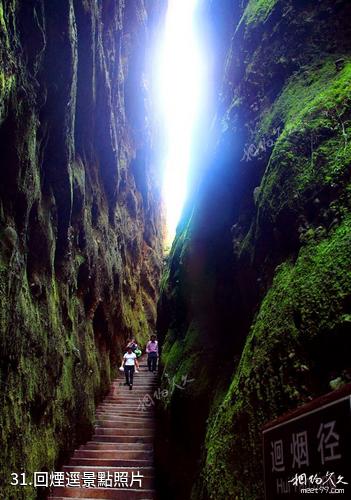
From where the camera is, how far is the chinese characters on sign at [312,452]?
5.11 ft

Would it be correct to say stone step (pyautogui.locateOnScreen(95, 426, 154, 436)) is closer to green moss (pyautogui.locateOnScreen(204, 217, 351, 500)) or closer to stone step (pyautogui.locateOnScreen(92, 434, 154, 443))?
stone step (pyautogui.locateOnScreen(92, 434, 154, 443))

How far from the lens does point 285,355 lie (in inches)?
136

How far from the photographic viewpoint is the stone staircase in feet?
23.6

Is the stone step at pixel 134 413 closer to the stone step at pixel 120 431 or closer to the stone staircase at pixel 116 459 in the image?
the stone staircase at pixel 116 459

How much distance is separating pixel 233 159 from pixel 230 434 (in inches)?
194

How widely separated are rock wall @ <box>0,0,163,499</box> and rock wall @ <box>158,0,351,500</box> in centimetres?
238

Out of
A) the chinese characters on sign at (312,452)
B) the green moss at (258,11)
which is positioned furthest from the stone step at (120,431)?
the green moss at (258,11)

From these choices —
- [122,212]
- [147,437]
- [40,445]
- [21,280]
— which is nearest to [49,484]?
[40,445]

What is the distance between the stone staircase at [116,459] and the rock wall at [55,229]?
20.2 inches

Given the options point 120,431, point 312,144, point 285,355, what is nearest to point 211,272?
point 312,144

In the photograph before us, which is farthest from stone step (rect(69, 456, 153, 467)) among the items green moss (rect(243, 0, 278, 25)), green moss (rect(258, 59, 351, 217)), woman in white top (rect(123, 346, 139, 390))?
green moss (rect(243, 0, 278, 25))

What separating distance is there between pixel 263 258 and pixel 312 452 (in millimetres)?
3316

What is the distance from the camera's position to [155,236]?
30.0 m

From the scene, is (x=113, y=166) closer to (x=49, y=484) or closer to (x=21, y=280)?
(x=21, y=280)
